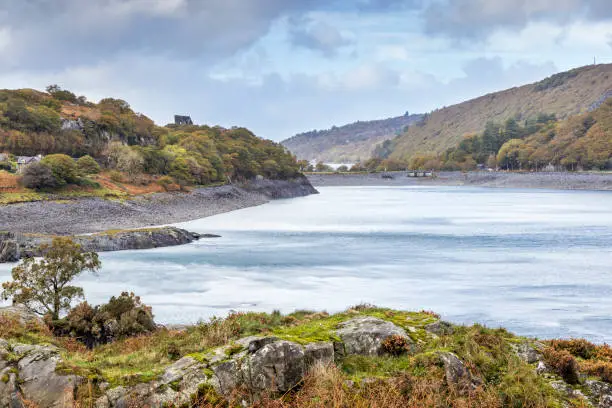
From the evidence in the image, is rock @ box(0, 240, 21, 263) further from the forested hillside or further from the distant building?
the distant building

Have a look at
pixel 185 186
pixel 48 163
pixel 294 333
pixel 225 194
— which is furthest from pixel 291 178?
pixel 294 333

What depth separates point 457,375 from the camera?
30.8 ft

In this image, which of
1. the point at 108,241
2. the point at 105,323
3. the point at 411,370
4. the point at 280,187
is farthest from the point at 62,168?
the point at 280,187

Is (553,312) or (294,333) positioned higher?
(294,333)

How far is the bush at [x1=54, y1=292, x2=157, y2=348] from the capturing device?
16.9 meters

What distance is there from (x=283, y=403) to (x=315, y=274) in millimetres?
24735

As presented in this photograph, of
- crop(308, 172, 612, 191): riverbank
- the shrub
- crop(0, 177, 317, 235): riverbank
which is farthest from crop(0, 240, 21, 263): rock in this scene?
crop(308, 172, 612, 191): riverbank

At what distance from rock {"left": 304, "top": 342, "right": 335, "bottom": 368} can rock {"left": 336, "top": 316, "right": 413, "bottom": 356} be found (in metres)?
0.76

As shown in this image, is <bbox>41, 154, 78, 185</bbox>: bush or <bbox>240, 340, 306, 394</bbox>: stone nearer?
<bbox>240, 340, 306, 394</bbox>: stone

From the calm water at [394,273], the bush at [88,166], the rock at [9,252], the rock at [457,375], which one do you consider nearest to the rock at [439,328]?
the rock at [457,375]

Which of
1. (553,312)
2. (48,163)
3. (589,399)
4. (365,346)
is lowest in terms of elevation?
(553,312)

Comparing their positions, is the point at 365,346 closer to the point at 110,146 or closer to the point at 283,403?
the point at 283,403

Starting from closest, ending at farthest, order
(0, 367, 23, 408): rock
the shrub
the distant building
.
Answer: (0, 367, 23, 408): rock
the shrub
the distant building

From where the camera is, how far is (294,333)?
428 inches
